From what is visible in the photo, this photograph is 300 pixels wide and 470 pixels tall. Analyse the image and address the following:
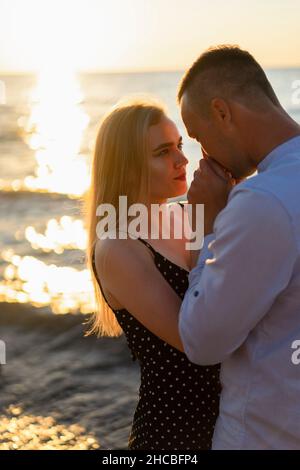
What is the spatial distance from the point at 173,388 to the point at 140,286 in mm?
482

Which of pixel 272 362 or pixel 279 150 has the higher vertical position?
pixel 279 150

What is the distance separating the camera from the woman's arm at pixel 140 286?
9.12 ft

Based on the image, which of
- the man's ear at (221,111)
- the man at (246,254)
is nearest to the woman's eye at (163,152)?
the man at (246,254)

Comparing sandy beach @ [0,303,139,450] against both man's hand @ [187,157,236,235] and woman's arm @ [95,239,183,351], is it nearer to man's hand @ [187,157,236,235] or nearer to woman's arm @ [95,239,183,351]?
woman's arm @ [95,239,183,351]

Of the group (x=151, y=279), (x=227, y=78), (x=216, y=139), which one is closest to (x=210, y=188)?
(x=216, y=139)

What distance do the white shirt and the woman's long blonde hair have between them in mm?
850

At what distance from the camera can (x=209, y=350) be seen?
2172 mm

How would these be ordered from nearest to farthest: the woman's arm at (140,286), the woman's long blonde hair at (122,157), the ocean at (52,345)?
the woman's arm at (140,286)
the woman's long blonde hair at (122,157)
the ocean at (52,345)

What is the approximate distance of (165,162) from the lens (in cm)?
323

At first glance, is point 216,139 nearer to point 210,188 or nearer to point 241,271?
point 210,188

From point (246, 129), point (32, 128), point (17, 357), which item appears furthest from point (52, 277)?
point (32, 128)

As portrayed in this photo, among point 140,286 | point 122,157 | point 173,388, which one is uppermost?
point 122,157

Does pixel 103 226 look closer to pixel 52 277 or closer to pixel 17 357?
pixel 17 357

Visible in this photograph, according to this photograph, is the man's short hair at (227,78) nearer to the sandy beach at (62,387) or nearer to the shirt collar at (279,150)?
the shirt collar at (279,150)
